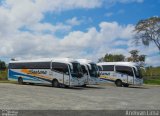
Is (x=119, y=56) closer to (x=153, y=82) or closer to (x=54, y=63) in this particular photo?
(x=153, y=82)

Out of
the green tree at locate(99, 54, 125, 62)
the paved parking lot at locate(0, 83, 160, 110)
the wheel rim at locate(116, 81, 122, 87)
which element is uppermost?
the green tree at locate(99, 54, 125, 62)

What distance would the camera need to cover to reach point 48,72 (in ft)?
123

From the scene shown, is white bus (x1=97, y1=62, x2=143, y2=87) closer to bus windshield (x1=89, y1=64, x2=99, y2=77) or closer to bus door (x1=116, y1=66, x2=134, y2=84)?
bus door (x1=116, y1=66, x2=134, y2=84)

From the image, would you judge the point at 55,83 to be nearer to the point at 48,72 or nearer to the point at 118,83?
the point at 48,72

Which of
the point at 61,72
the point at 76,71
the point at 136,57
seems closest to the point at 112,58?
the point at 136,57

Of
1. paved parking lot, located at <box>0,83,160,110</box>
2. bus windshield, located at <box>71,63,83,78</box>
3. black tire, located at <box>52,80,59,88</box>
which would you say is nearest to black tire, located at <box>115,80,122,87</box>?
bus windshield, located at <box>71,63,83,78</box>

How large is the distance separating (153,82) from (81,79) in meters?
23.5

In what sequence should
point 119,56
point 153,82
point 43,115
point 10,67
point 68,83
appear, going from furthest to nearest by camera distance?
point 119,56, point 153,82, point 10,67, point 68,83, point 43,115

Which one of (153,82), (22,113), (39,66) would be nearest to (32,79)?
(39,66)

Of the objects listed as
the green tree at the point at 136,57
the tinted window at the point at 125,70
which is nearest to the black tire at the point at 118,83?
the tinted window at the point at 125,70

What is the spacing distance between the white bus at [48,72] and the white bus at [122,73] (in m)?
8.28

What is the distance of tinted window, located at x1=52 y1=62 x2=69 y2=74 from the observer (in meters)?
35.2

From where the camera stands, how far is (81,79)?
35.8m

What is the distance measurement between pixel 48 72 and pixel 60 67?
2.20 metres
